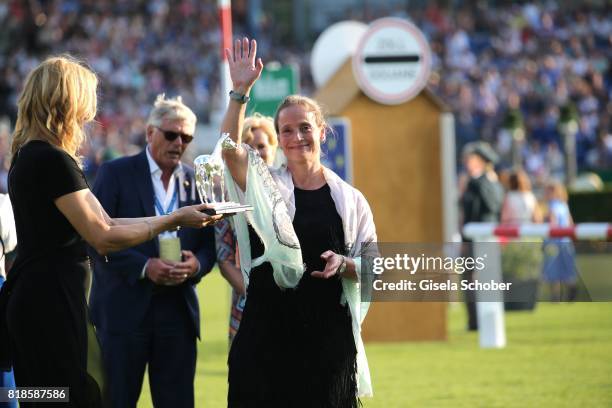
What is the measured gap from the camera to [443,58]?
35656 millimetres

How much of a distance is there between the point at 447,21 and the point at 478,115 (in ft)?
22.0

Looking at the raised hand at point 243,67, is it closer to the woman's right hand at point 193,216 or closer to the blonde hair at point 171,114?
the woman's right hand at point 193,216

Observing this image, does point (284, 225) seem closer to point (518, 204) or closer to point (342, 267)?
point (342, 267)

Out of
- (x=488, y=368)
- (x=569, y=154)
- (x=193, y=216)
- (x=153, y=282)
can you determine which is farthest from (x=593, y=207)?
(x=193, y=216)

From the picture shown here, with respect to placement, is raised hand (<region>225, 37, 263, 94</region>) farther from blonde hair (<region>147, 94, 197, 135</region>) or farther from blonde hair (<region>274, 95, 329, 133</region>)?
blonde hair (<region>147, 94, 197, 135</region>)

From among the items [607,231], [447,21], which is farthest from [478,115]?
[607,231]

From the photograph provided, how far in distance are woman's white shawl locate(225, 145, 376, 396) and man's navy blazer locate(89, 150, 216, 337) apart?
1.23 meters

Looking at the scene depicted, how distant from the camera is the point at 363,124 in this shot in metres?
12.8

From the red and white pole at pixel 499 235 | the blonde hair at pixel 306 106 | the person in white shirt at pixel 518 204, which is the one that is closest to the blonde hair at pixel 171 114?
the blonde hair at pixel 306 106

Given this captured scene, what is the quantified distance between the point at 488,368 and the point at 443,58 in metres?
25.5

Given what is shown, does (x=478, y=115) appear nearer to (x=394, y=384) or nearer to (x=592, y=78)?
(x=592, y=78)

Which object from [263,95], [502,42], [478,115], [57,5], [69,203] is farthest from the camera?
[57,5]

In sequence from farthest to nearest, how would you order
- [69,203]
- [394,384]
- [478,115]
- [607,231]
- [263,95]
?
1. [478,115]
2. [263,95]
3. [607,231]
4. [394,384]
5. [69,203]

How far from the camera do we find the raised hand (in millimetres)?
5508
